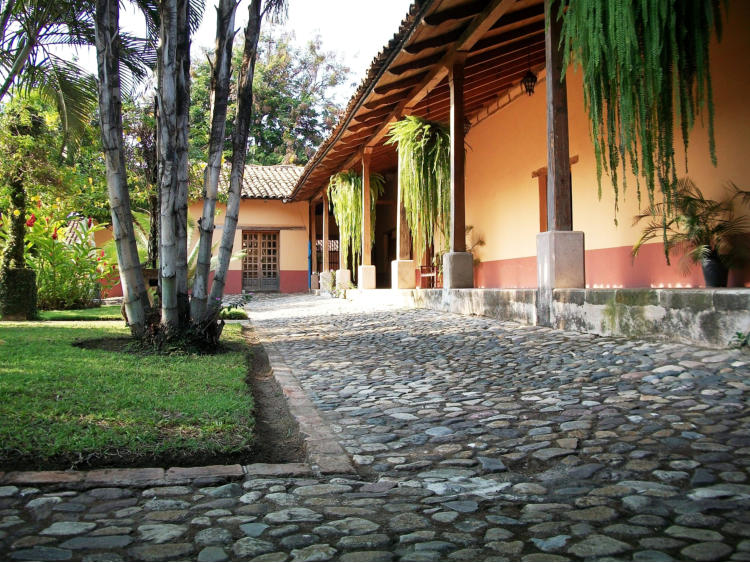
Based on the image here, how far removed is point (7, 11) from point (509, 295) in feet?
18.8

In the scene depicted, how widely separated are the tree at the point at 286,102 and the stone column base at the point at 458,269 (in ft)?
62.7

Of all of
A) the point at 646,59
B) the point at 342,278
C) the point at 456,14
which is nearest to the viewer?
the point at 646,59

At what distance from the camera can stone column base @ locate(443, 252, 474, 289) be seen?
770 cm

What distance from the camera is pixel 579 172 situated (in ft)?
28.4

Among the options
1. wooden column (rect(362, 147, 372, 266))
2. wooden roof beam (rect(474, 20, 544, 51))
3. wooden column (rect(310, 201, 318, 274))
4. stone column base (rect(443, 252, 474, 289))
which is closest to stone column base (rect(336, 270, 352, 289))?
wooden column (rect(362, 147, 372, 266))

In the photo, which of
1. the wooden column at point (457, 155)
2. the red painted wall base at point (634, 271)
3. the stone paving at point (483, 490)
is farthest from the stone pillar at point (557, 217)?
the wooden column at point (457, 155)

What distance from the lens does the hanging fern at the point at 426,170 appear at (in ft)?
26.9

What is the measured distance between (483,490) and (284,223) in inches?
738

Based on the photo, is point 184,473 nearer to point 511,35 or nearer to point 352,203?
point 511,35

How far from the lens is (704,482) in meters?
1.91

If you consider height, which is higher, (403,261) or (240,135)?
(240,135)

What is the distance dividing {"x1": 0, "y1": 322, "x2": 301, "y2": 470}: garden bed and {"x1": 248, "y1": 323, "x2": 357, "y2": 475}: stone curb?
217 mm

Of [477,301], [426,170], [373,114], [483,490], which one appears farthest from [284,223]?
[483,490]

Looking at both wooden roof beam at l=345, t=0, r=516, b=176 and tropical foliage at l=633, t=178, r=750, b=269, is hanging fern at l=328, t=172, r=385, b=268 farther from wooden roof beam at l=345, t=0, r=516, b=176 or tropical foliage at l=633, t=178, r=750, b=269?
tropical foliage at l=633, t=178, r=750, b=269
